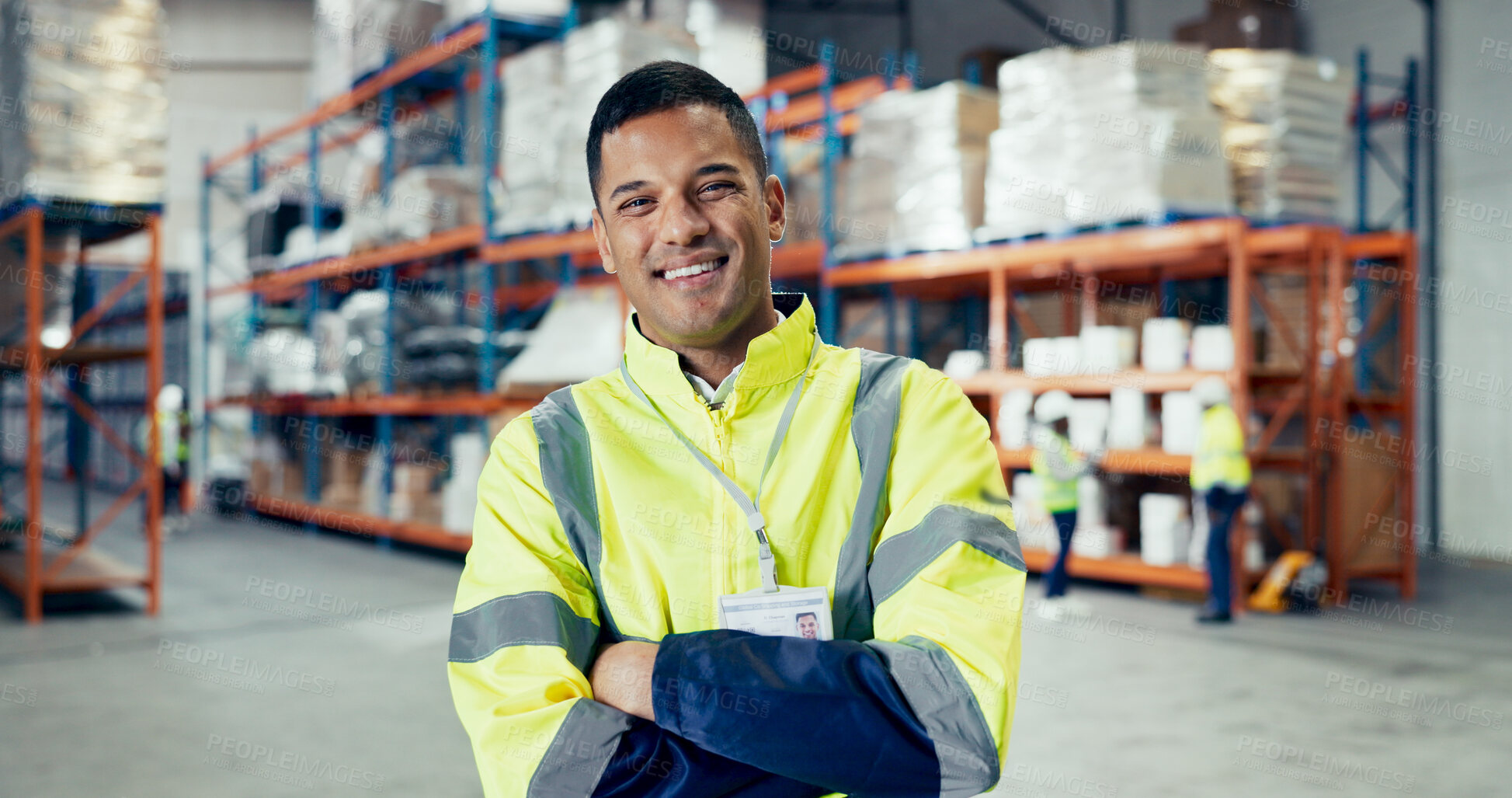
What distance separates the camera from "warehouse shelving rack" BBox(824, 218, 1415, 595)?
7.63 m

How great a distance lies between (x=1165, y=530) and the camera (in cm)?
800

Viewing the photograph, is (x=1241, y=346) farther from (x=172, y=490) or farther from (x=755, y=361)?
(x=172, y=490)

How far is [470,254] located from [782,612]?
34.8 feet

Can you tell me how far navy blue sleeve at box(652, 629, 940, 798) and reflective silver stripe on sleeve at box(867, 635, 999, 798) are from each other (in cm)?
1

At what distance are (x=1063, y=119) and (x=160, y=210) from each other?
6.37 m

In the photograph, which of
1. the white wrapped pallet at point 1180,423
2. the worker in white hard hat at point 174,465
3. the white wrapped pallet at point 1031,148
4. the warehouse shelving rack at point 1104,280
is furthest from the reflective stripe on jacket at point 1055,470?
the worker in white hard hat at point 174,465

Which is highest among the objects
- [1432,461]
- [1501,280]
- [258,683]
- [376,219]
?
[376,219]

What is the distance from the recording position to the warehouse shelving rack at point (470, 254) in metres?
9.32

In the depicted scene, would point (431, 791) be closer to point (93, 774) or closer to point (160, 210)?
point (93, 774)

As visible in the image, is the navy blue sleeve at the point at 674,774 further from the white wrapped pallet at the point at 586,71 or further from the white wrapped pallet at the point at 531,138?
the white wrapped pallet at the point at 531,138

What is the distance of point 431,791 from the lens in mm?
4145

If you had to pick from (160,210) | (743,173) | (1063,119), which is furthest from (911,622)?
(160,210)

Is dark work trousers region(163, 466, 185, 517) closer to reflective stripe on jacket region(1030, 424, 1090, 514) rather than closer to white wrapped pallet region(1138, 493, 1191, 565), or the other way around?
reflective stripe on jacket region(1030, 424, 1090, 514)

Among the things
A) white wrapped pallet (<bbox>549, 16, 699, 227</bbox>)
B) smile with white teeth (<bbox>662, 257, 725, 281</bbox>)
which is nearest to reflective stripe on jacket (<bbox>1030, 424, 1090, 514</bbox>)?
white wrapped pallet (<bbox>549, 16, 699, 227</bbox>)
